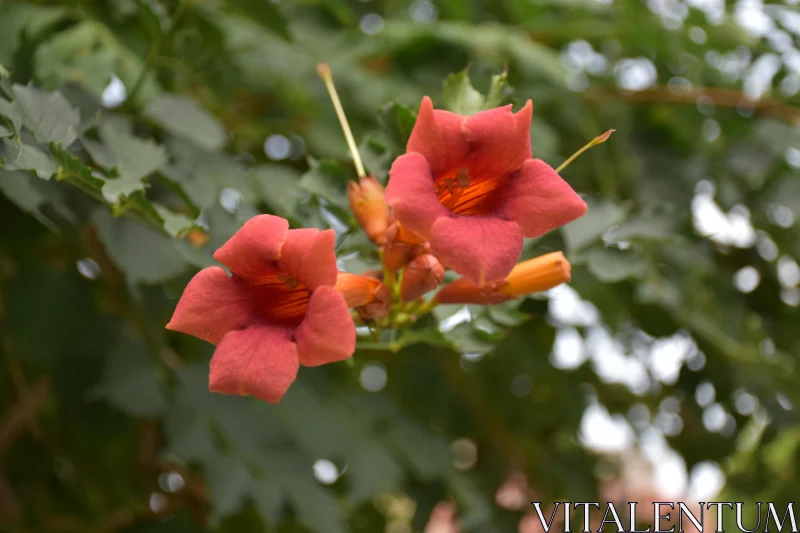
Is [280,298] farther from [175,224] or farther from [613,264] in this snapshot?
[613,264]

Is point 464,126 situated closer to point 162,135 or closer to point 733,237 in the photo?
point 162,135

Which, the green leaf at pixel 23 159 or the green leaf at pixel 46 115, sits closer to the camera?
the green leaf at pixel 23 159

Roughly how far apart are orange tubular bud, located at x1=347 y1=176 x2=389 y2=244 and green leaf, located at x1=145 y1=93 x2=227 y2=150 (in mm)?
506

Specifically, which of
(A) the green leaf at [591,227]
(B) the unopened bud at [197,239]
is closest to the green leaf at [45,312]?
(B) the unopened bud at [197,239]

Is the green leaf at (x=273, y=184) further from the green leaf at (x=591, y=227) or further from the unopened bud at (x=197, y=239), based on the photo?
the green leaf at (x=591, y=227)

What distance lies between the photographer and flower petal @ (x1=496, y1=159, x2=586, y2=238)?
2.97 ft

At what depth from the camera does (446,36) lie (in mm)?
1976

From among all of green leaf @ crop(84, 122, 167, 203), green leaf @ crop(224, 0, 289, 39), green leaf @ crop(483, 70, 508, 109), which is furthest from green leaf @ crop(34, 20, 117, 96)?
green leaf @ crop(483, 70, 508, 109)

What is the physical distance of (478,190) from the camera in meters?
1.03

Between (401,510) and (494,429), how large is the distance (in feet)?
6.83

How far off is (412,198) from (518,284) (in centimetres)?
31

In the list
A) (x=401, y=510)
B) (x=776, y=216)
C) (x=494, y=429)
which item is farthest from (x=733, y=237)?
(x=401, y=510)

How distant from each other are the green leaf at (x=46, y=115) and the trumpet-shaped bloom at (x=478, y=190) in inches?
20.4

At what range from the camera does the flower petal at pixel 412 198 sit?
84 cm
